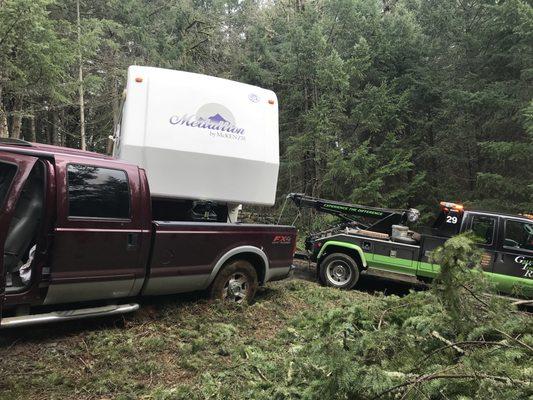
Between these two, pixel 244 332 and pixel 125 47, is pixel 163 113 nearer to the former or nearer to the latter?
pixel 244 332

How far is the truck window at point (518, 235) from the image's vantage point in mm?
8406

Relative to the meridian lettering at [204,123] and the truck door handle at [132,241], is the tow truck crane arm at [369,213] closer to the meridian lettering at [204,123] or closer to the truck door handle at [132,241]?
the meridian lettering at [204,123]

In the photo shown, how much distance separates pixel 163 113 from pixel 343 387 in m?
5.09

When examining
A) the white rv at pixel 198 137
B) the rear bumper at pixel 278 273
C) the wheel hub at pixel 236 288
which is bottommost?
the wheel hub at pixel 236 288

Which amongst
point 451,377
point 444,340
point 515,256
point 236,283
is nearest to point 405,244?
point 515,256

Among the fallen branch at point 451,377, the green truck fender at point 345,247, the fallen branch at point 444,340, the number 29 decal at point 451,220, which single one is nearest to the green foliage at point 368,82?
the number 29 decal at point 451,220

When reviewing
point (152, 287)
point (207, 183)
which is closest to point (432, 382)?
point (152, 287)

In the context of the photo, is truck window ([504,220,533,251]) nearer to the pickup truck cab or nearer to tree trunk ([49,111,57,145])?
the pickup truck cab

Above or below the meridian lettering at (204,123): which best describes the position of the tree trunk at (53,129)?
above

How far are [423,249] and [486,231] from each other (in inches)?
48.3

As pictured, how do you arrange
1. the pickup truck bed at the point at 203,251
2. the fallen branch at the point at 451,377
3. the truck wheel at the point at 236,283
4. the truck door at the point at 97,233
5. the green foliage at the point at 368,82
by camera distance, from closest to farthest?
1. the fallen branch at the point at 451,377
2. the truck door at the point at 97,233
3. the pickup truck bed at the point at 203,251
4. the truck wheel at the point at 236,283
5. the green foliage at the point at 368,82

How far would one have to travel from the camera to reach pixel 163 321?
5578 mm

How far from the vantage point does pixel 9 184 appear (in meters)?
4.38

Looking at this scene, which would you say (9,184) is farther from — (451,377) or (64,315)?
(451,377)
